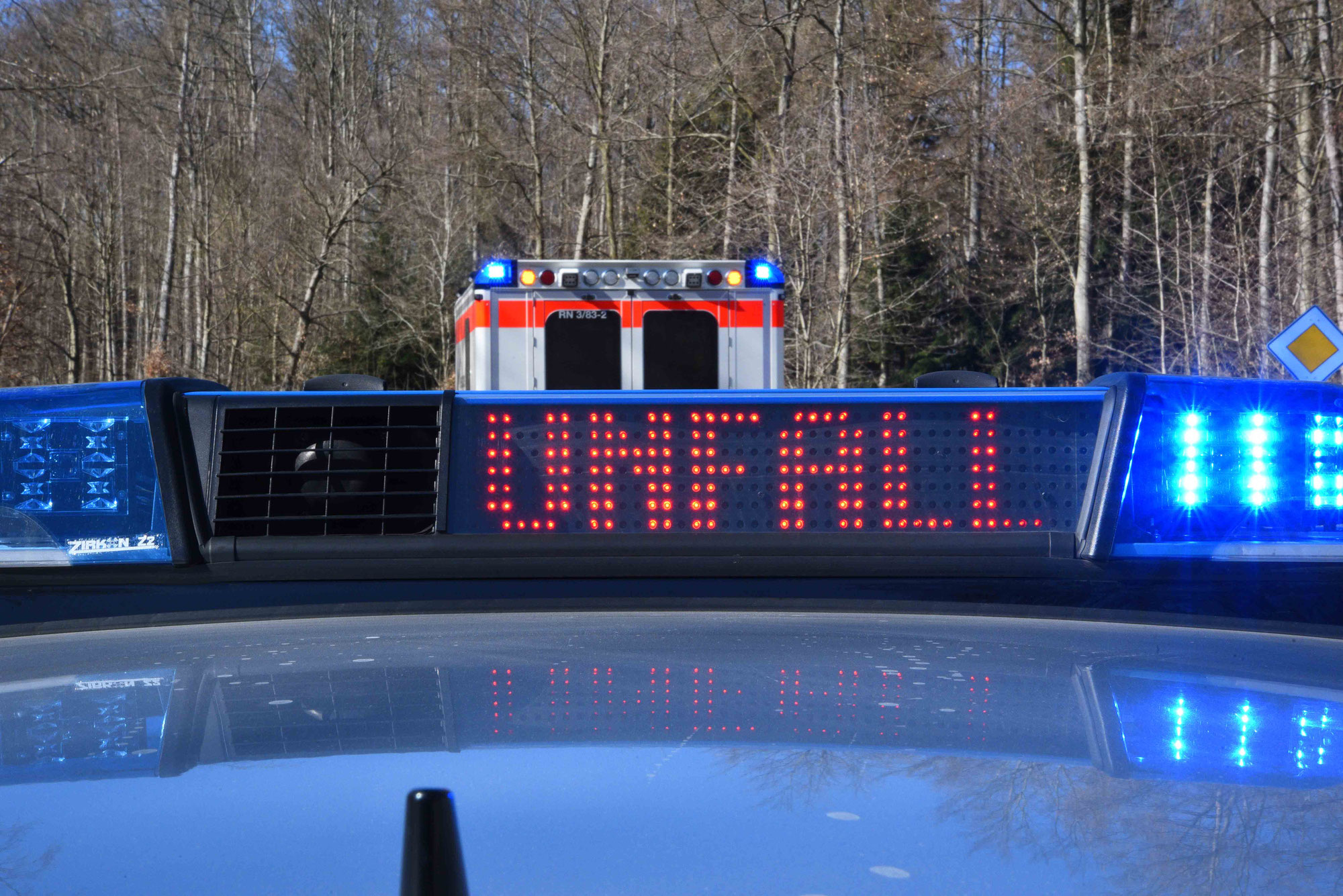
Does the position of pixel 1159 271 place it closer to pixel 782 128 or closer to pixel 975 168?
pixel 975 168

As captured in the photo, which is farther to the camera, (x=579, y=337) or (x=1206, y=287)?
(x=1206, y=287)

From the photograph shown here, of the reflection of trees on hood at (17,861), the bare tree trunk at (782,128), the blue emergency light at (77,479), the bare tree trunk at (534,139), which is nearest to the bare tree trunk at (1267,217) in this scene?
the bare tree trunk at (782,128)

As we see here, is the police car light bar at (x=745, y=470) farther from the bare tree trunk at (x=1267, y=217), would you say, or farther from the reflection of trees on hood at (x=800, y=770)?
the bare tree trunk at (x=1267, y=217)

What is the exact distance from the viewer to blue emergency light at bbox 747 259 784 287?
1126 cm

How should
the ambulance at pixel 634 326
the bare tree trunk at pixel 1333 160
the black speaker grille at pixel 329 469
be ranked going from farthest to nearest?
1. the bare tree trunk at pixel 1333 160
2. the ambulance at pixel 634 326
3. the black speaker grille at pixel 329 469

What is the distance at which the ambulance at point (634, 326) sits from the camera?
11188 millimetres

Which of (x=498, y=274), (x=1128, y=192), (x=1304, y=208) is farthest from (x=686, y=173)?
(x=498, y=274)

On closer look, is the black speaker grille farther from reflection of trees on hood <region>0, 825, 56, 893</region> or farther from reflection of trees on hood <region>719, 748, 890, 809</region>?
reflection of trees on hood <region>0, 825, 56, 893</region>

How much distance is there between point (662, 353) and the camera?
452 inches

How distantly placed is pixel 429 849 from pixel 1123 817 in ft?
3.32

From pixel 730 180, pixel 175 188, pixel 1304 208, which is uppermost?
pixel 175 188

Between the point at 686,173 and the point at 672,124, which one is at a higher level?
the point at 672,124

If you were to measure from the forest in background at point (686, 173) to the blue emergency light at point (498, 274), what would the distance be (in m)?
13.8

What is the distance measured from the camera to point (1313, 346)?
16391mm
